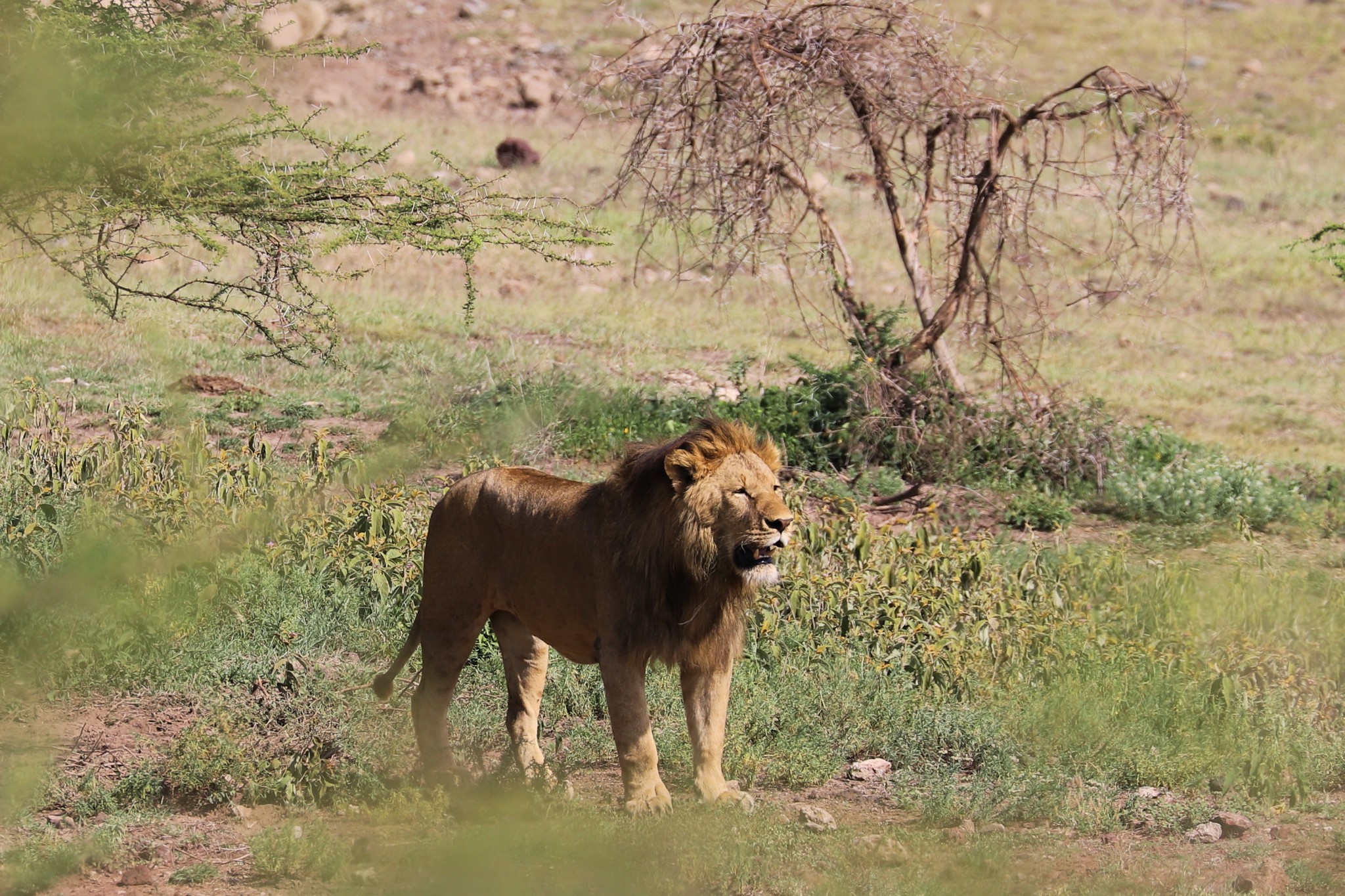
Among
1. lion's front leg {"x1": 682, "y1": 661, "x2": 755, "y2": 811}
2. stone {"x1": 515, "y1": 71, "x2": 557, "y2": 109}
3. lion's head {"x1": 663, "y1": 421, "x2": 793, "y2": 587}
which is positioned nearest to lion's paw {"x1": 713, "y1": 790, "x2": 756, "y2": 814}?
lion's front leg {"x1": 682, "y1": 661, "x2": 755, "y2": 811}

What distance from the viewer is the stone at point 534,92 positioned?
106ft

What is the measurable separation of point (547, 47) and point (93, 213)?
33.2m

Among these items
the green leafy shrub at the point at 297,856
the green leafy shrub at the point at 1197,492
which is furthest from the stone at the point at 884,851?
the green leafy shrub at the point at 1197,492

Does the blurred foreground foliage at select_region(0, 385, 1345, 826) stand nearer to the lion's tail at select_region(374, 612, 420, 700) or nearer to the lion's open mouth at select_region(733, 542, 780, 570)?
the lion's tail at select_region(374, 612, 420, 700)

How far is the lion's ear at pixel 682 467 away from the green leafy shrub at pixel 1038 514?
637 centimetres

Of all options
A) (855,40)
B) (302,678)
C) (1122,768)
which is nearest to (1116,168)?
(855,40)

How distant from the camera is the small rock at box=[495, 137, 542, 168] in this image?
26.1 metres

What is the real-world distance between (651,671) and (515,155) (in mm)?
20221

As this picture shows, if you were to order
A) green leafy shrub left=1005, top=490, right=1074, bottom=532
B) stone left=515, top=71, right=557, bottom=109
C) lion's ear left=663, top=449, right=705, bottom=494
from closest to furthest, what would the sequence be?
lion's ear left=663, top=449, right=705, bottom=494 < green leafy shrub left=1005, top=490, right=1074, bottom=532 < stone left=515, top=71, right=557, bottom=109

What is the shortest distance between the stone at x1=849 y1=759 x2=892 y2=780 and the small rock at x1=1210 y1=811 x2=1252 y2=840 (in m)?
1.45

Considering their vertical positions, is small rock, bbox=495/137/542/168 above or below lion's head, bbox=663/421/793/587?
above

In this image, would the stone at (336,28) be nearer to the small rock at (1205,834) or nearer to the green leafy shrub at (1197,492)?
the green leafy shrub at (1197,492)

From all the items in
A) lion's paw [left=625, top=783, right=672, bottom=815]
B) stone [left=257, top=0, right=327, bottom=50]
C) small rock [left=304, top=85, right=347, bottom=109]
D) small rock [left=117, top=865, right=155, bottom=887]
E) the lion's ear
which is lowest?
small rock [left=117, top=865, right=155, bottom=887]

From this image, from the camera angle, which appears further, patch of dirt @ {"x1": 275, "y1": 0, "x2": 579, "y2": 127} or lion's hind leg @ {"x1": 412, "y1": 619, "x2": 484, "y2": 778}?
patch of dirt @ {"x1": 275, "y1": 0, "x2": 579, "y2": 127}
